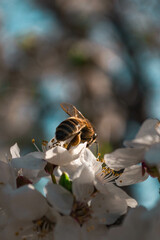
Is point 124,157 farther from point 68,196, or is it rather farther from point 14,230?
point 14,230

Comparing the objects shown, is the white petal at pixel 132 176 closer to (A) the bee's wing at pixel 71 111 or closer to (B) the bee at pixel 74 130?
(B) the bee at pixel 74 130

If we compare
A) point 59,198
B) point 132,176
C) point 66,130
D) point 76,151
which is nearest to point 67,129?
→ point 66,130

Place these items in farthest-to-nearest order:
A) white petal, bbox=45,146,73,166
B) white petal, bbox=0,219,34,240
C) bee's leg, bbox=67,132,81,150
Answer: bee's leg, bbox=67,132,81,150 < white petal, bbox=45,146,73,166 < white petal, bbox=0,219,34,240

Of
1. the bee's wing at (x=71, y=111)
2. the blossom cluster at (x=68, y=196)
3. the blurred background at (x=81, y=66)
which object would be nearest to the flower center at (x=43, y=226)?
the blossom cluster at (x=68, y=196)

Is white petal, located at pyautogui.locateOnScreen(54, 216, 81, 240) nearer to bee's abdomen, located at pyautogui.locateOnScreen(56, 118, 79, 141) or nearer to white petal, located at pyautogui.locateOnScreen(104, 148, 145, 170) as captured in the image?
white petal, located at pyautogui.locateOnScreen(104, 148, 145, 170)

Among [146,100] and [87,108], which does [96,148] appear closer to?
[146,100]

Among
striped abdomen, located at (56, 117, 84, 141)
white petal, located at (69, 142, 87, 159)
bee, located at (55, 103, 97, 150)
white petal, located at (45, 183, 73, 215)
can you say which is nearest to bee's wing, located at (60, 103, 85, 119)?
bee, located at (55, 103, 97, 150)

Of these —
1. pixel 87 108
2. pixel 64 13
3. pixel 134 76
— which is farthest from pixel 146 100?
pixel 64 13
